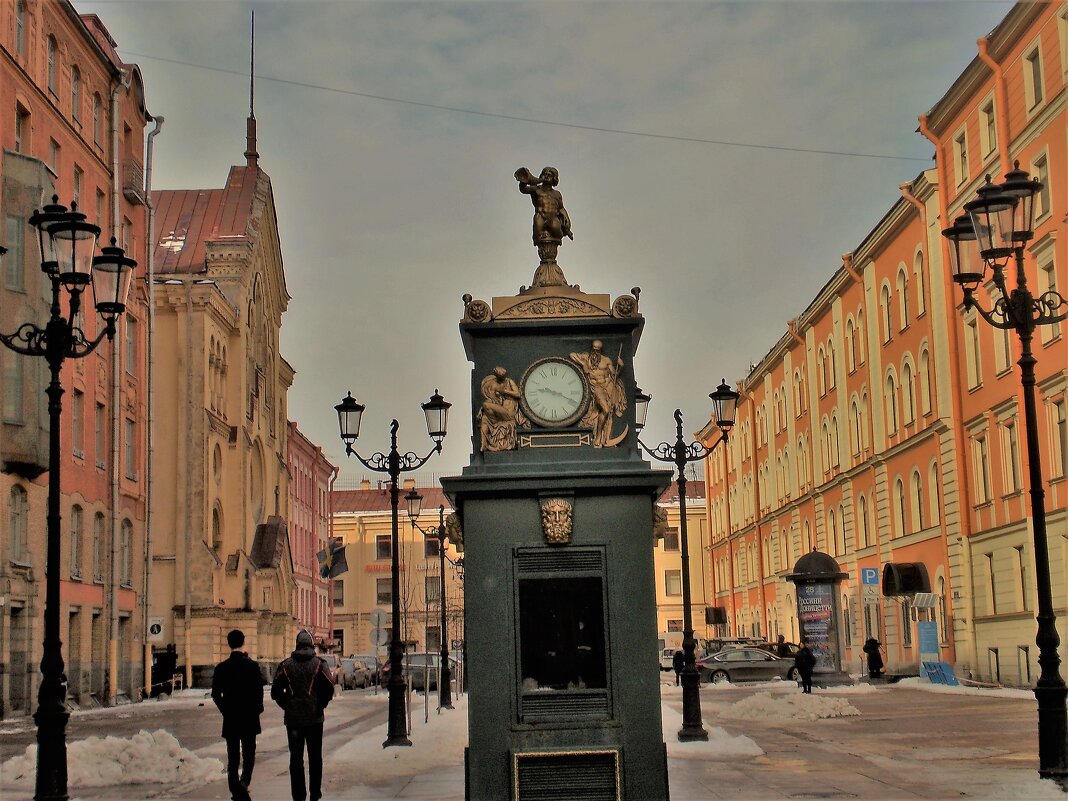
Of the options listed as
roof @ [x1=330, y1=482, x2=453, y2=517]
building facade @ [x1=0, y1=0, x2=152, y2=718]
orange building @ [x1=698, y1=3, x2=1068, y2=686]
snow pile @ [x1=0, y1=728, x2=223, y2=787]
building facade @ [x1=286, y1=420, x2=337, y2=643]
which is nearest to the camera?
snow pile @ [x1=0, y1=728, x2=223, y2=787]

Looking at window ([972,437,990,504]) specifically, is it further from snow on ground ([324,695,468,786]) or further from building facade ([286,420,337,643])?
building facade ([286,420,337,643])

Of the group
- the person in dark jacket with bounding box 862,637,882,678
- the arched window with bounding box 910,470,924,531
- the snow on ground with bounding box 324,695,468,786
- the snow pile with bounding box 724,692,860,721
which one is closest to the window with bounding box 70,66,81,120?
the snow on ground with bounding box 324,695,468,786

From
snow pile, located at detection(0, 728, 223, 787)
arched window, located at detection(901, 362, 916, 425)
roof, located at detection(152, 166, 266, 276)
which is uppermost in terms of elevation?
roof, located at detection(152, 166, 266, 276)

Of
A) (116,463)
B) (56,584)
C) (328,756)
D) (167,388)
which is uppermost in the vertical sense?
(167,388)

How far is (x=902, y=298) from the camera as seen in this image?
47.9 meters

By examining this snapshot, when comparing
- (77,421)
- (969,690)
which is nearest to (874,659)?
(969,690)

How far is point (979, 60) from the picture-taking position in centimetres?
3756

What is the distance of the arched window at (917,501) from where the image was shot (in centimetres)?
4648

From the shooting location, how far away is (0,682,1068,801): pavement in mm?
14312

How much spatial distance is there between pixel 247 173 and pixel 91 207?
2744cm

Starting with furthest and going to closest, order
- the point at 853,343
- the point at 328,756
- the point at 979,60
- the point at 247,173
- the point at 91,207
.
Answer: the point at 247,173 < the point at 853,343 < the point at 91,207 < the point at 979,60 < the point at 328,756

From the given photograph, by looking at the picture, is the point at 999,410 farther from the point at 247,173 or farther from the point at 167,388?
the point at 247,173

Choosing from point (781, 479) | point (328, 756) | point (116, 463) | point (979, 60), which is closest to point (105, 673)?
point (116, 463)

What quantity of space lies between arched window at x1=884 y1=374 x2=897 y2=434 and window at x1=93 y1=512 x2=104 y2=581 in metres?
26.9
